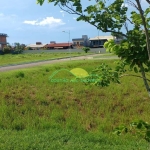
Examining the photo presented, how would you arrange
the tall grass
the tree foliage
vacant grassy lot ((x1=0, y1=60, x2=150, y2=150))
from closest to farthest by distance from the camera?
1. the tree foliage
2. vacant grassy lot ((x1=0, y1=60, x2=150, y2=150))
3. the tall grass

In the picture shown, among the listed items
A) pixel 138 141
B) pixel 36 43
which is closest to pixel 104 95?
pixel 138 141

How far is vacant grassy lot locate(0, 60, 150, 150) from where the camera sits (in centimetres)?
401

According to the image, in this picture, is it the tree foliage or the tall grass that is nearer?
the tree foliage

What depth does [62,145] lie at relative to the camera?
383 centimetres

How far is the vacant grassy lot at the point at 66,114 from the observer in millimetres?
4012

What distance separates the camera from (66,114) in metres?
5.69

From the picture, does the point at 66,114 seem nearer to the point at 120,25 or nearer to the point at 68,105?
the point at 68,105

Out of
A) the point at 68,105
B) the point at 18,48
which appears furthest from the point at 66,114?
the point at 18,48

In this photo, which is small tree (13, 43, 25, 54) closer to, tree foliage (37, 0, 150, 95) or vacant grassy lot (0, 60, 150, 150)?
vacant grassy lot (0, 60, 150, 150)

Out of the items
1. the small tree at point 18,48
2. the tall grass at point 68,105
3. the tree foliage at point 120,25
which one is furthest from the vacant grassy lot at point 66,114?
the small tree at point 18,48

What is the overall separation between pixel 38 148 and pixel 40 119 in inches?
65.3

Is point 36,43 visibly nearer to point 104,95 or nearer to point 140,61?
point 104,95

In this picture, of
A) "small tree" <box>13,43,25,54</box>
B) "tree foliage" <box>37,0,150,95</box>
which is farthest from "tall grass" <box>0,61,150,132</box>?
"small tree" <box>13,43,25,54</box>

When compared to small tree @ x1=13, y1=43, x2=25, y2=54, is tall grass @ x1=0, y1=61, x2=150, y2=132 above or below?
below
